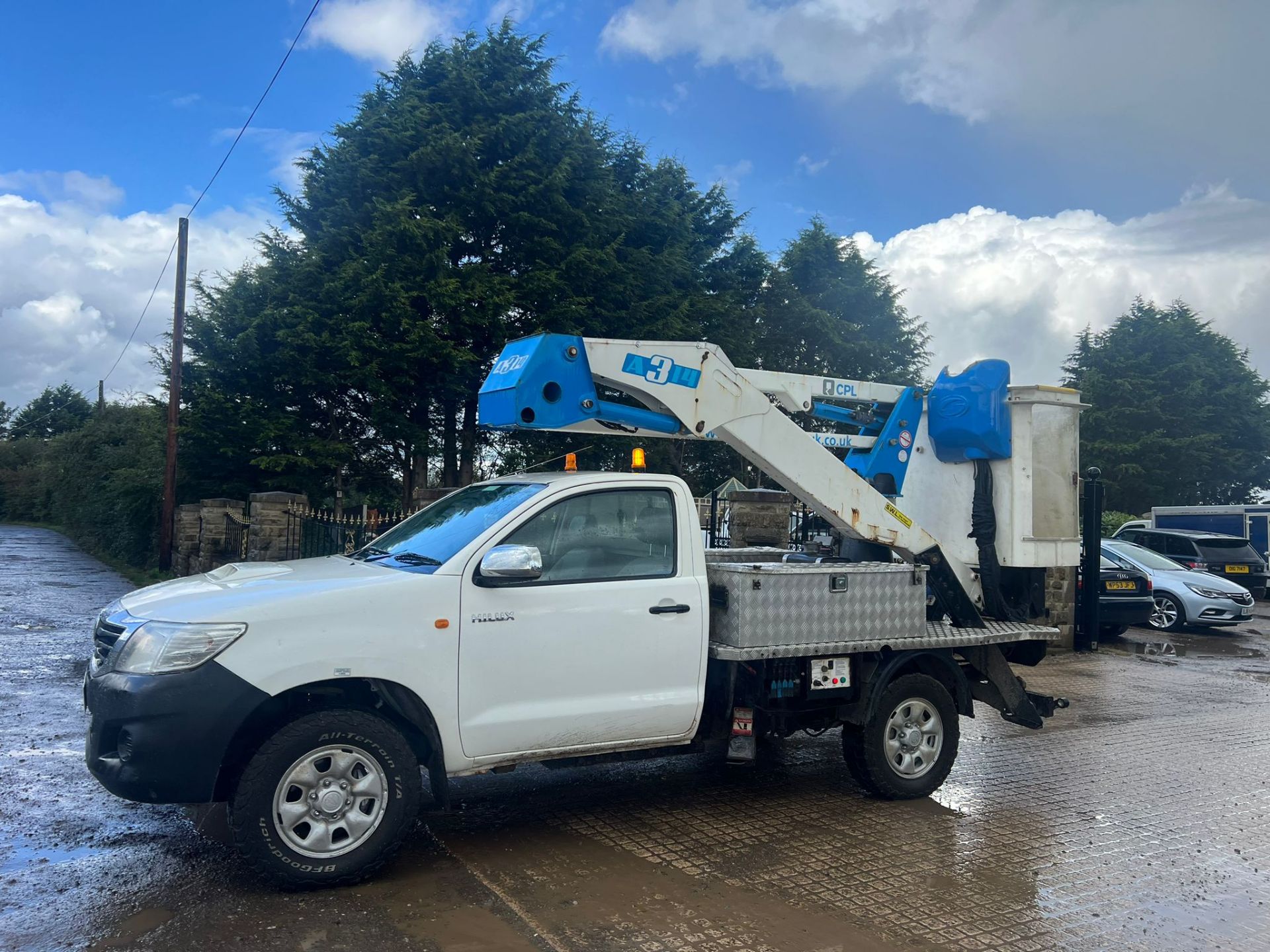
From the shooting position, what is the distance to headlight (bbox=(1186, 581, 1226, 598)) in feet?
52.5

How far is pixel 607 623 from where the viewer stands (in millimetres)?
4941

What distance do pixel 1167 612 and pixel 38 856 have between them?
54.9ft

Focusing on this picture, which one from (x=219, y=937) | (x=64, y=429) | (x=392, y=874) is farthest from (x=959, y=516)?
(x=64, y=429)

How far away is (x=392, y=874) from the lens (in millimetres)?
4531

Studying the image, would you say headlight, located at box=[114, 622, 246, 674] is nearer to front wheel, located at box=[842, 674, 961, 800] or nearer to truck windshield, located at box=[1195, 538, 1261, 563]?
front wheel, located at box=[842, 674, 961, 800]

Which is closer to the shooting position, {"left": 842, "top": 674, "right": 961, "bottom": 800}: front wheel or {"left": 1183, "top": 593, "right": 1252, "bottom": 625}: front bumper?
{"left": 842, "top": 674, "right": 961, "bottom": 800}: front wheel

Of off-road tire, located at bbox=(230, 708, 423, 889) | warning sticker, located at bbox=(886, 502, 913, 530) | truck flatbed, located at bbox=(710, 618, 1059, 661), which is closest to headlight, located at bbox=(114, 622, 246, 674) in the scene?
off-road tire, located at bbox=(230, 708, 423, 889)

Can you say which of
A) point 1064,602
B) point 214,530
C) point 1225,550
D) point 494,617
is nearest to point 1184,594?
point 1225,550

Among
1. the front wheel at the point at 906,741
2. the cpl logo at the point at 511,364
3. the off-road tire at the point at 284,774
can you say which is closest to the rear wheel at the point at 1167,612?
the front wheel at the point at 906,741

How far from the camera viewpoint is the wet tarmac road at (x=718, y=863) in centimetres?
404

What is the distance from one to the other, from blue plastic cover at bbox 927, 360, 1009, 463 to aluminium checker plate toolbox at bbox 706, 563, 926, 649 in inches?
43.6

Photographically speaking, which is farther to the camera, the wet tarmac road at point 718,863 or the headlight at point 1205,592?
the headlight at point 1205,592

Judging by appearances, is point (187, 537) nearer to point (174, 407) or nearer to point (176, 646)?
point (174, 407)

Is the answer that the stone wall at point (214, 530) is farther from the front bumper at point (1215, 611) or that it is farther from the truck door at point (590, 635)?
the front bumper at point (1215, 611)
